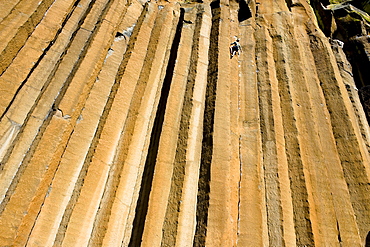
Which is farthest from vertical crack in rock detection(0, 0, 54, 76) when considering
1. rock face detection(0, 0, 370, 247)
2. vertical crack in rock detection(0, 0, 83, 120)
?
vertical crack in rock detection(0, 0, 83, 120)

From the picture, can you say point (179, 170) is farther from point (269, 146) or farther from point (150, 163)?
point (269, 146)

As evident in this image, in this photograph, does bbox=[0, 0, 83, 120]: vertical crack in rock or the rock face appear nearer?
the rock face

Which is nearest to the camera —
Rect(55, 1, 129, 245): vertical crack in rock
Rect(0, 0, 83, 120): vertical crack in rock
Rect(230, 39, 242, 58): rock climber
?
Rect(55, 1, 129, 245): vertical crack in rock

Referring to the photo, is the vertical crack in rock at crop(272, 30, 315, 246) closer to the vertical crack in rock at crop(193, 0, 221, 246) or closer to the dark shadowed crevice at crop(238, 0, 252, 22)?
the vertical crack in rock at crop(193, 0, 221, 246)

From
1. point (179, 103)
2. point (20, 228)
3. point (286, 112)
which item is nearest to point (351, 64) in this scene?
point (286, 112)

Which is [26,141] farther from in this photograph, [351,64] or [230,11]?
[351,64]

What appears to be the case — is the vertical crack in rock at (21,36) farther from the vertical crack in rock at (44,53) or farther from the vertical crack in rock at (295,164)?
the vertical crack in rock at (295,164)

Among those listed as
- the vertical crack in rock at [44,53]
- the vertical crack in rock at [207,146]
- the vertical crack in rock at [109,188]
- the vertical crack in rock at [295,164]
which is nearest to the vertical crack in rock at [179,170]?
the vertical crack in rock at [207,146]
